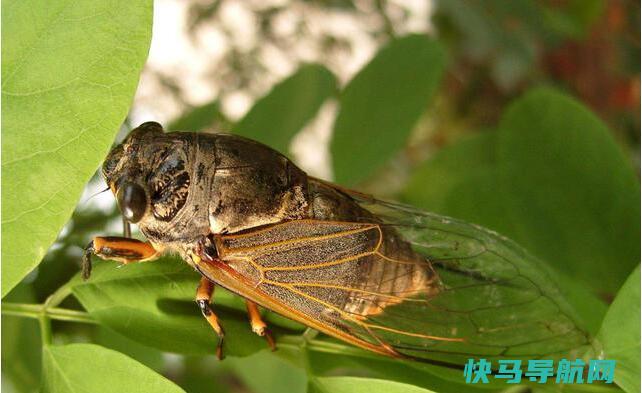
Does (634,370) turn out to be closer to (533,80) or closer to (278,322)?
(278,322)

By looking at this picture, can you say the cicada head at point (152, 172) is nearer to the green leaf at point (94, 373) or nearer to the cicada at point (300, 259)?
the cicada at point (300, 259)

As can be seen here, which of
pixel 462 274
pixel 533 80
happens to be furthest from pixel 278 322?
pixel 533 80

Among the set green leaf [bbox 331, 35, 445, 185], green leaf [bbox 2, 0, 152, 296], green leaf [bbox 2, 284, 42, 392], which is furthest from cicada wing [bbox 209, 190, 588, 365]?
green leaf [bbox 2, 284, 42, 392]

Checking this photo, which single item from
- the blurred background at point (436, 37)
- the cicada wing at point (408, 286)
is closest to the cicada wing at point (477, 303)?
the cicada wing at point (408, 286)

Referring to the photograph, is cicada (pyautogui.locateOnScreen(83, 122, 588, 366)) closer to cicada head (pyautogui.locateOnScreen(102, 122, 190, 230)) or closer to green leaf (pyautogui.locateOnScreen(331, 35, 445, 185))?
cicada head (pyautogui.locateOnScreen(102, 122, 190, 230))

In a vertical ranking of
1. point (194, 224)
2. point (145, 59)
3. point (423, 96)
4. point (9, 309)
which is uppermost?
point (423, 96)
